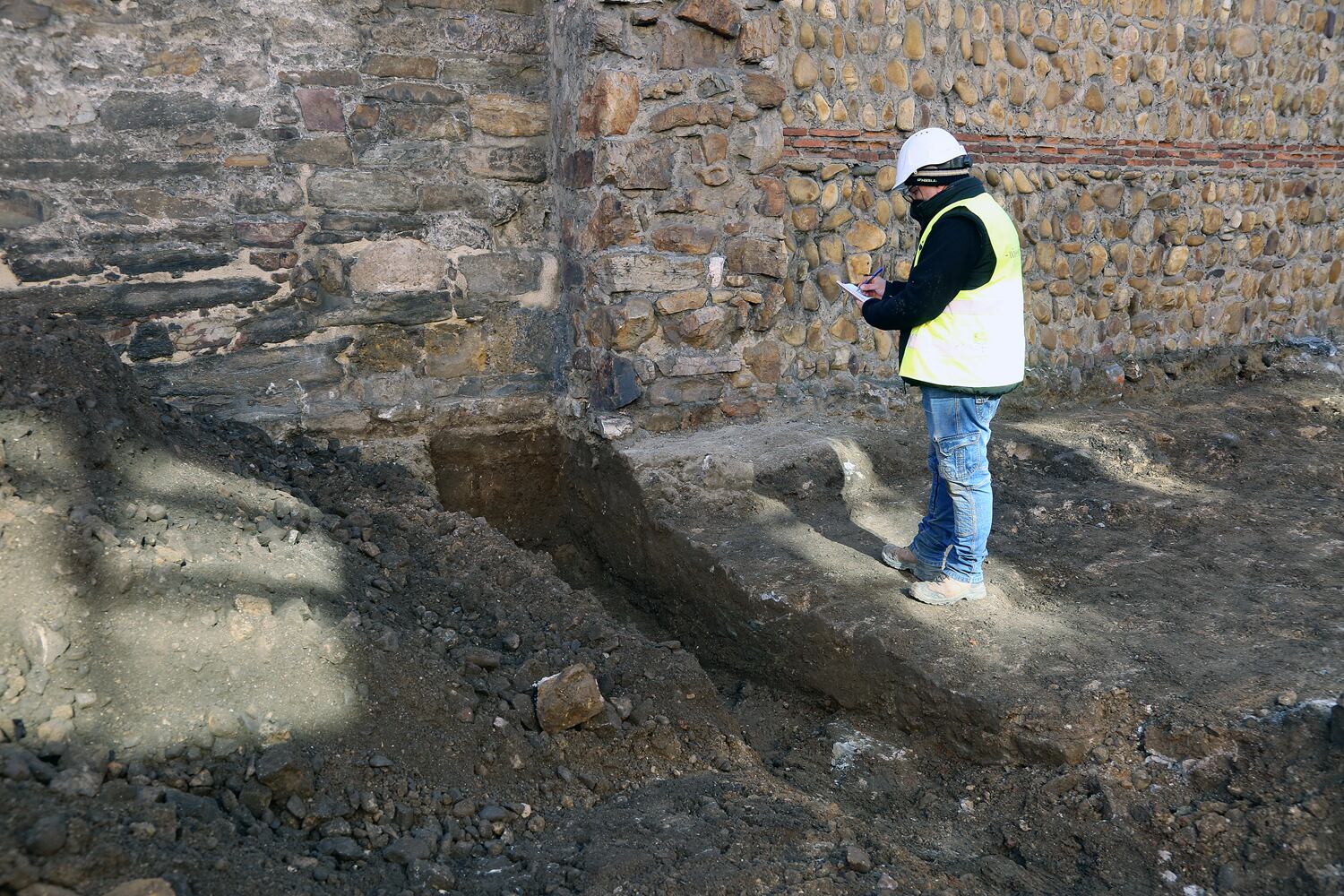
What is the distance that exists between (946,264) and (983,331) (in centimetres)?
26

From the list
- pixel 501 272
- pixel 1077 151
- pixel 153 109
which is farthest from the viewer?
pixel 1077 151

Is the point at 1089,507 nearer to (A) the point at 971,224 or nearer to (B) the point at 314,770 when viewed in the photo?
(A) the point at 971,224

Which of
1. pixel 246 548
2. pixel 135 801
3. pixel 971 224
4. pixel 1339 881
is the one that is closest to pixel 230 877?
pixel 135 801

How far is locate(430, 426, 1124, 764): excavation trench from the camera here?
322 cm

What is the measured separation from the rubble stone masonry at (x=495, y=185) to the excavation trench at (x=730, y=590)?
1.14 ft

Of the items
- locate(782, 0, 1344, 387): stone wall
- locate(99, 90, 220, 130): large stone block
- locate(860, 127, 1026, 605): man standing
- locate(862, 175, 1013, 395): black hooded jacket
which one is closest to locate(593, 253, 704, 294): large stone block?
locate(782, 0, 1344, 387): stone wall

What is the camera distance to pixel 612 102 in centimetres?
443

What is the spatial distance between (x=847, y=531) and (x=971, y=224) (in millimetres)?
1507

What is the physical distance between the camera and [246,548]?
321 cm

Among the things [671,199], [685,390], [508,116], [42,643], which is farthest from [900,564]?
[42,643]

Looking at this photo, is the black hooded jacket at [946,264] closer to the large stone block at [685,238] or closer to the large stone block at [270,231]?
the large stone block at [685,238]

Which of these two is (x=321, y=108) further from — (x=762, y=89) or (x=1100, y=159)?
(x=1100, y=159)

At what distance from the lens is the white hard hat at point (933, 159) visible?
3.46 meters

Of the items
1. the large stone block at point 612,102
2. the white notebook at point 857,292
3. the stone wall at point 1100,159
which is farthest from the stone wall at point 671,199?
the white notebook at point 857,292
